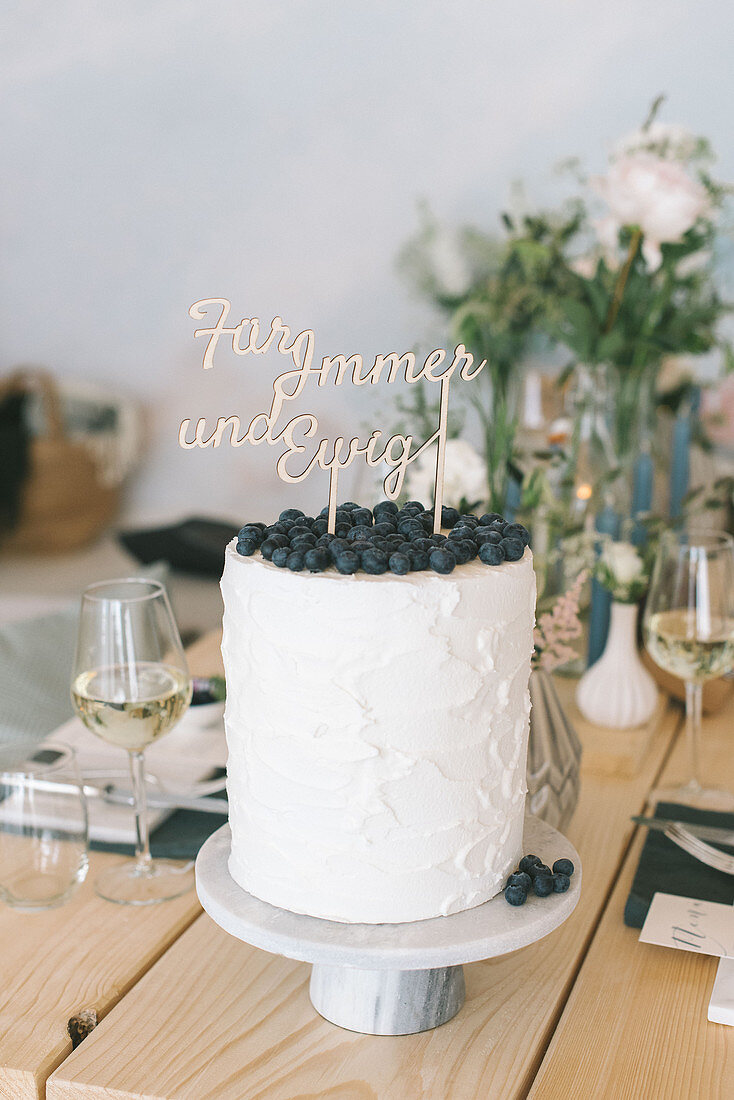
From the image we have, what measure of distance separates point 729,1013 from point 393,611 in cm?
42

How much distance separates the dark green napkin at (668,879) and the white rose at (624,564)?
15.2 inches

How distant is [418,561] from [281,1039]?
1.24 feet

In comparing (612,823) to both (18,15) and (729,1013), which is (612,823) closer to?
(729,1013)

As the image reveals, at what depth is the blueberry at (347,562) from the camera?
0.68m

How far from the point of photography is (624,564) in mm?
1384

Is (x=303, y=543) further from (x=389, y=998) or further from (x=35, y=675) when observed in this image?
(x=35, y=675)

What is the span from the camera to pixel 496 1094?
2.37 feet

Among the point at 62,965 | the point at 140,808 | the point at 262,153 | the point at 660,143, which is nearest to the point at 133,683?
the point at 140,808

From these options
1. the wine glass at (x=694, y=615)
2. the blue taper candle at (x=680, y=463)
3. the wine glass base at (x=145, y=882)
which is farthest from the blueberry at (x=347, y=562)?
the blue taper candle at (x=680, y=463)

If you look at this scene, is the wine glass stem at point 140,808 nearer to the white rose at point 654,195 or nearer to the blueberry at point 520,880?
the blueberry at point 520,880

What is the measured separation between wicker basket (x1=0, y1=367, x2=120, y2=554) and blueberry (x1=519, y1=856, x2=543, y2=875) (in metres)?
2.68

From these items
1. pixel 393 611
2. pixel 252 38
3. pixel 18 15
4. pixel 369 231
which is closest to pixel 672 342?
pixel 393 611

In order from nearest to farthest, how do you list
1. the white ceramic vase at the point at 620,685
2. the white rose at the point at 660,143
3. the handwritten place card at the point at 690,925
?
the handwritten place card at the point at 690,925
the white ceramic vase at the point at 620,685
the white rose at the point at 660,143

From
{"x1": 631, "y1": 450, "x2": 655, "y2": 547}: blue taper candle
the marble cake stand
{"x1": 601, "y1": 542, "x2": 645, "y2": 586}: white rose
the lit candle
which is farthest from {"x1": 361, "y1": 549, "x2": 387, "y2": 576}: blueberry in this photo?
{"x1": 631, "y1": 450, "x2": 655, "y2": 547}: blue taper candle
